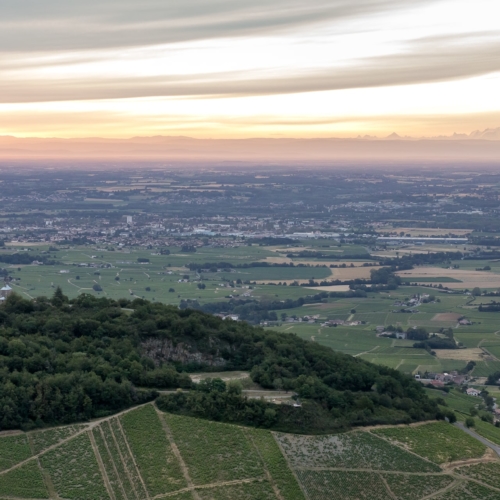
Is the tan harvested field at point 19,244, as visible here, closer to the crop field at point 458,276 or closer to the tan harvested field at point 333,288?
the tan harvested field at point 333,288

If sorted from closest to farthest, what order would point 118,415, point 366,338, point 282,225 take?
point 118,415 < point 366,338 < point 282,225

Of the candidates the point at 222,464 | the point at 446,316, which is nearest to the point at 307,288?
the point at 446,316

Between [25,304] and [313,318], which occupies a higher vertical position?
[25,304]

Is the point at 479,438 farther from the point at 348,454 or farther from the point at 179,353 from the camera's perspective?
the point at 179,353

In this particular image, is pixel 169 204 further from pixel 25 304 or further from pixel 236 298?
pixel 25 304

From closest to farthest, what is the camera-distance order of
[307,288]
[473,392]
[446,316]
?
[473,392] < [446,316] < [307,288]

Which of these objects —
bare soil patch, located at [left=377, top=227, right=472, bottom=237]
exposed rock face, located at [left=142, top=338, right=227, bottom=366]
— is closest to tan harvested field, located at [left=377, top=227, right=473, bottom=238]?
bare soil patch, located at [left=377, top=227, right=472, bottom=237]

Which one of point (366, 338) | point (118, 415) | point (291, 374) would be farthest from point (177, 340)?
point (366, 338)
